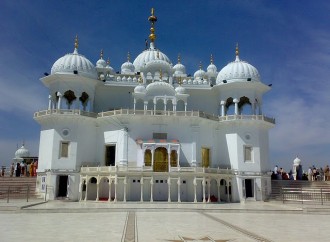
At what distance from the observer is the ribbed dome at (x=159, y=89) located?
33.1m

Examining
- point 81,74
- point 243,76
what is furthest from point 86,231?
point 243,76

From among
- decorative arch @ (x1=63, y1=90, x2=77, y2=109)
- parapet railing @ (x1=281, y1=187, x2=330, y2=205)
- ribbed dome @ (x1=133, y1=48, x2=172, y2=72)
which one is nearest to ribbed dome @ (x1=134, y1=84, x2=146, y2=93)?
decorative arch @ (x1=63, y1=90, x2=77, y2=109)

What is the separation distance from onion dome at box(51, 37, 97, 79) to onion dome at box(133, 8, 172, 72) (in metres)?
9.16

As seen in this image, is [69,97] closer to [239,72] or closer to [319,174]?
[239,72]

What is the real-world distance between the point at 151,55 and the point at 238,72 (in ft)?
43.9

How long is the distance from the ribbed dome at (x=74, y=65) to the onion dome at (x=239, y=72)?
45.2ft

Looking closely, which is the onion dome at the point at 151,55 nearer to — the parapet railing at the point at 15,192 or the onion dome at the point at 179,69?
the onion dome at the point at 179,69

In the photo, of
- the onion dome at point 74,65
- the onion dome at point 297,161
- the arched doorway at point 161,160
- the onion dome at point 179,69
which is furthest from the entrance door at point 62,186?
the onion dome at point 297,161

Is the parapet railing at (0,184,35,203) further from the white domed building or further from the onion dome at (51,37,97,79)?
the onion dome at (51,37,97,79)

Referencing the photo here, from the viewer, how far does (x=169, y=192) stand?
1105 inches

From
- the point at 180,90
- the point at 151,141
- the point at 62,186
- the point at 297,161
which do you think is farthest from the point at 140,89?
the point at 297,161

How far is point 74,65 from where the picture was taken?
32844 mm

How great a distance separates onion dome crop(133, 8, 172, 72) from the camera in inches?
1671

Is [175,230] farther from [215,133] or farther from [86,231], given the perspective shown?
[215,133]
